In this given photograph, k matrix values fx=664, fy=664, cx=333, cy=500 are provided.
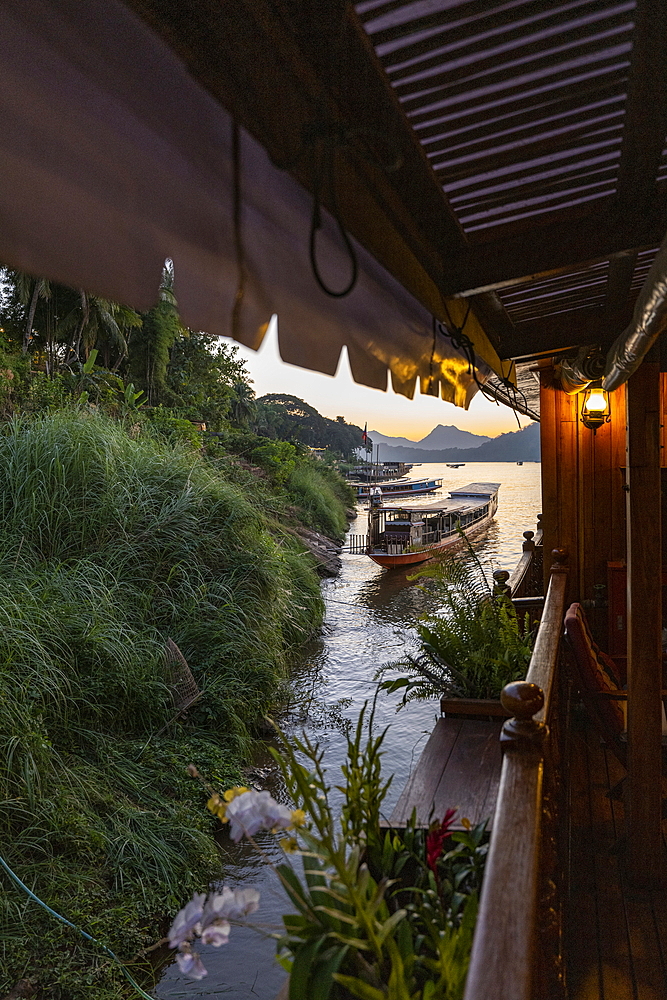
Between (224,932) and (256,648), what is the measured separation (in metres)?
6.35

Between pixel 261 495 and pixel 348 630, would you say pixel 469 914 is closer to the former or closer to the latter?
pixel 261 495

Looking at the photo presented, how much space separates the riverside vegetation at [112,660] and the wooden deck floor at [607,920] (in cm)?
247

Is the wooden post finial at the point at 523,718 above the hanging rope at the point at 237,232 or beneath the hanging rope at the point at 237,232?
beneath

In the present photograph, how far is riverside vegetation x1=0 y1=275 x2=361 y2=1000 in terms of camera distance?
13.2ft

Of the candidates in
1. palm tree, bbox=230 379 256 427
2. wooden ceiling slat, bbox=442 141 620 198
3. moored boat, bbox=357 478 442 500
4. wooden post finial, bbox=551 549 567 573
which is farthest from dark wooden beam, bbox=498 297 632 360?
moored boat, bbox=357 478 442 500

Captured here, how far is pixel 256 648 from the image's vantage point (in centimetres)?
752

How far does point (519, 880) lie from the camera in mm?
1188

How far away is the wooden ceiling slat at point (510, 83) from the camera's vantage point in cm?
162

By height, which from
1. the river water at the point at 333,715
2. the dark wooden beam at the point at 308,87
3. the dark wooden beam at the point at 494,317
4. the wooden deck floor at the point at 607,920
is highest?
the dark wooden beam at the point at 494,317

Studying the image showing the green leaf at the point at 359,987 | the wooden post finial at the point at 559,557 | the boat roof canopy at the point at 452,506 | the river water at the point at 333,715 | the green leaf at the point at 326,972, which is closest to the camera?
the green leaf at the point at 359,987

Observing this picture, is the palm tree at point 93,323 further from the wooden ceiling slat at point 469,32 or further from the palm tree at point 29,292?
the wooden ceiling slat at point 469,32

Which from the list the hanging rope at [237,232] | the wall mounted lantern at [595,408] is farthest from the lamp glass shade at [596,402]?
the hanging rope at [237,232]

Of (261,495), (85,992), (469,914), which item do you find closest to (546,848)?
(469,914)

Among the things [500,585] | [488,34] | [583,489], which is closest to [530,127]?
[488,34]
